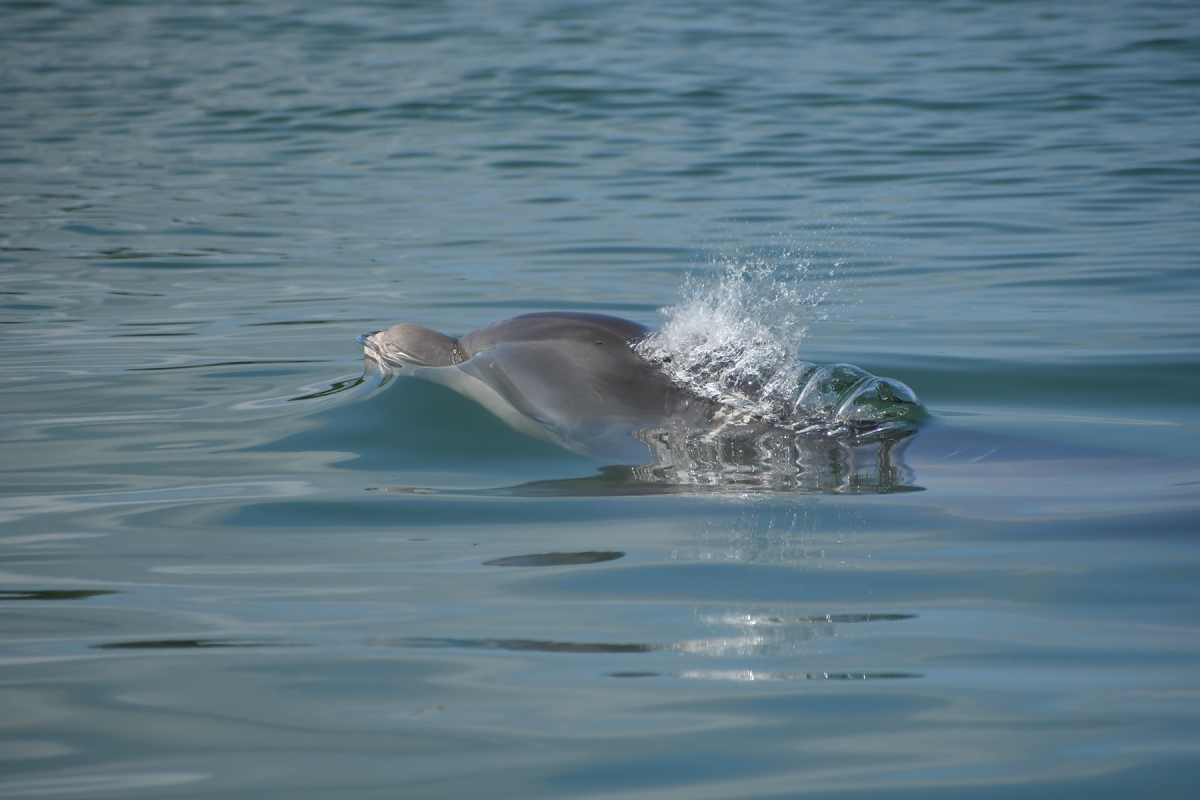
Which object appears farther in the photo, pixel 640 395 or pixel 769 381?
pixel 769 381

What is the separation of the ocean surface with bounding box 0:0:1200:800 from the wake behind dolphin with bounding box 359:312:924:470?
5.6 inches

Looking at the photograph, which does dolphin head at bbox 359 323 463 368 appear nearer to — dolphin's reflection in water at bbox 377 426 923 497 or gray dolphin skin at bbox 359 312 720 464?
gray dolphin skin at bbox 359 312 720 464

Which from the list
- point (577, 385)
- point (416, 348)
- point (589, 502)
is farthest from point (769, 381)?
point (416, 348)

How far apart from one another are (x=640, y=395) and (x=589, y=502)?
2.30ft

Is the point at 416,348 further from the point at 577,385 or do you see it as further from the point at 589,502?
the point at 589,502

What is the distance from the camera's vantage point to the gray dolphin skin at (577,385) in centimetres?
446

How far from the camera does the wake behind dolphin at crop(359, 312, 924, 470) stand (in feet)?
14.6

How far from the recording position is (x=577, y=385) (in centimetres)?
452

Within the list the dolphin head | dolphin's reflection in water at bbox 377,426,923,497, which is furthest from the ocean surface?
the dolphin head

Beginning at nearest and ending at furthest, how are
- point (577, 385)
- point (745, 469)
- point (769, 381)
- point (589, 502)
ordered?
point (589, 502)
point (745, 469)
point (577, 385)
point (769, 381)

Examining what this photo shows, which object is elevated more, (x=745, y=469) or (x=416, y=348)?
(x=416, y=348)

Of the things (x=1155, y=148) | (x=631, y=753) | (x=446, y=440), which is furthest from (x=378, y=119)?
(x=631, y=753)

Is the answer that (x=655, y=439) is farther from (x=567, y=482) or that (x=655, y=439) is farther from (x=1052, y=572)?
(x=1052, y=572)

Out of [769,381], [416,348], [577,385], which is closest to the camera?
[577,385]
